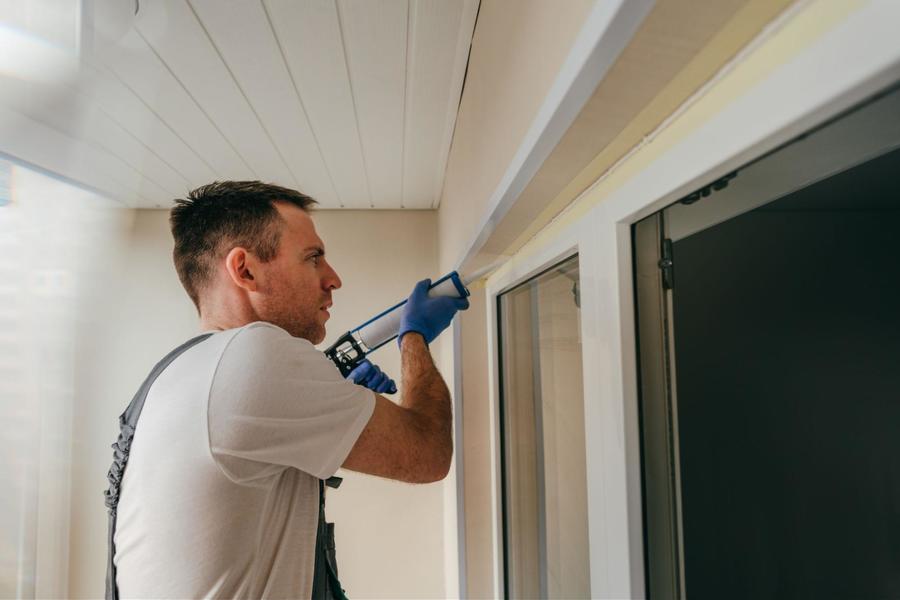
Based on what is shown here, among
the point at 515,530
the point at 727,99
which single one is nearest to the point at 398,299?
the point at 515,530

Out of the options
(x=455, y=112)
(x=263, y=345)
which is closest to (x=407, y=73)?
(x=455, y=112)

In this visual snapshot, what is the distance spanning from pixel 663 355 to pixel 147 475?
0.77 metres

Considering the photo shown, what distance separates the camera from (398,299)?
2984 millimetres

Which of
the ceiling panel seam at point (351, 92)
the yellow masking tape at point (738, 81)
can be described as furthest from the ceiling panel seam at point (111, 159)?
the yellow masking tape at point (738, 81)

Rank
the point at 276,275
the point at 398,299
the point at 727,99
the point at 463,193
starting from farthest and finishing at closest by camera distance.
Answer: the point at 398,299 → the point at 463,193 → the point at 276,275 → the point at 727,99

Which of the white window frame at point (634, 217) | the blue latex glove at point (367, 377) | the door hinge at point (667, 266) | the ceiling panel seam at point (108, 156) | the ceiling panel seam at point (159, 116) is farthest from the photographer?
the ceiling panel seam at point (108, 156)

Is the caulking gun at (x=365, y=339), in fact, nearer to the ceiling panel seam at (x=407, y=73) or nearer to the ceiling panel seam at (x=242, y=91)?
the ceiling panel seam at (x=407, y=73)

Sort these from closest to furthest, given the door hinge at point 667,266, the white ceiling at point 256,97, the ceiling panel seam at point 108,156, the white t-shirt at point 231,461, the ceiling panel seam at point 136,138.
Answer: the door hinge at point 667,266 < the white t-shirt at point 231,461 < the white ceiling at point 256,97 < the ceiling panel seam at point 136,138 < the ceiling panel seam at point 108,156

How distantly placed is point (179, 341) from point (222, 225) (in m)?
2.22

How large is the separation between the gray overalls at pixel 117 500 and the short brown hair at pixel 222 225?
0.67ft

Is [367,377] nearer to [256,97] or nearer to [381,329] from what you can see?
[381,329]

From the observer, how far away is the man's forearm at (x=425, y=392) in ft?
3.00

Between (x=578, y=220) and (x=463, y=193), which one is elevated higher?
(x=463, y=193)

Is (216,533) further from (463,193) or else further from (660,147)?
(463,193)
